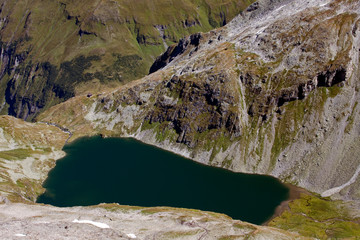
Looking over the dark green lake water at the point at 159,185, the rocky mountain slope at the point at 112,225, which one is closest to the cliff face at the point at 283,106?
the dark green lake water at the point at 159,185

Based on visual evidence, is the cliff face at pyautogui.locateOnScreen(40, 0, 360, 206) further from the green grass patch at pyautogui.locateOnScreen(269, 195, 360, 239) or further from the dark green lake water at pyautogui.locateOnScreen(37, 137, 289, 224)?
the dark green lake water at pyautogui.locateOnScreen(37, 137, 289, 224)

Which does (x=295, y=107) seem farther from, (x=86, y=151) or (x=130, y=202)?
(x=86, y=151)

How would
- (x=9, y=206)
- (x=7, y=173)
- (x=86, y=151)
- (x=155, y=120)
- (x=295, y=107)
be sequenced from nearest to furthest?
(x=9, y=206) → (x=7, y=173) → (x=295, y=107) → (x=86, y=151) → (x=155, y=120)

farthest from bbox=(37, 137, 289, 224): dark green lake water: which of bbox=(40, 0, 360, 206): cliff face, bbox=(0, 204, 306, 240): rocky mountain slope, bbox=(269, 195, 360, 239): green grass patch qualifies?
bbox=(0, 204, 306, 240): rocky mountain slope

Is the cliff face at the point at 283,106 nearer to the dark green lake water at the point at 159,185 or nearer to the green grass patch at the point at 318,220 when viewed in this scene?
the green grass patch at the point at 318,220

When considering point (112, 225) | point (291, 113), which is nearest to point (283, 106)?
point (291, 113)

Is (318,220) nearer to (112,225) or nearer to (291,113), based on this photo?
(291,113)

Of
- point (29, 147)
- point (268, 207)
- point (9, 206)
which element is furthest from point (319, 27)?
point (29, 147)

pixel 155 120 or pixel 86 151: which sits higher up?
pixel 155 120
